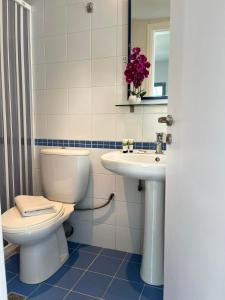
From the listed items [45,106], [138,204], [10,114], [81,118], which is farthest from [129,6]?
[138,204]

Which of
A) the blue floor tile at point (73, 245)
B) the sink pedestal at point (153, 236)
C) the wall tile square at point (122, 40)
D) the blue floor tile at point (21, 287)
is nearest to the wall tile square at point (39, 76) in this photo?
the wall tile square at point (122, 40)

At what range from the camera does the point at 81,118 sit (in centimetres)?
185

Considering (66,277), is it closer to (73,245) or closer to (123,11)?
(73,245)

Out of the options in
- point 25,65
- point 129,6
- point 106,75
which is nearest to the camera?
point 129,6

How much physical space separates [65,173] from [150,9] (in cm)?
129

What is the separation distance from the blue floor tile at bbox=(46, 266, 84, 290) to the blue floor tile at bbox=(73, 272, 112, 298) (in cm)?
5

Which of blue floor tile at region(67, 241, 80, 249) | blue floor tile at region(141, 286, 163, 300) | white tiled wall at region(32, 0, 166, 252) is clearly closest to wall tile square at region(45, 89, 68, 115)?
white tiled wall at region(32, 0, 166, 252)

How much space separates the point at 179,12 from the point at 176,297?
1040 mm

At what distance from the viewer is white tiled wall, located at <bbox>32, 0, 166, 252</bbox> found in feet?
5.58

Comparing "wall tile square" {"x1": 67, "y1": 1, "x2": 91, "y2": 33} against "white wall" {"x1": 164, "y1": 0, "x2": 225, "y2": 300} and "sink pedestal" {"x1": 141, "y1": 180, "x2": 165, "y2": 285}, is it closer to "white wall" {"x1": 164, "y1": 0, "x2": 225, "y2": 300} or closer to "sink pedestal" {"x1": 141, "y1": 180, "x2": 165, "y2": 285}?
"white wall" {"x1": 164, "y1": 0, "x2": 225, "y2": 300}

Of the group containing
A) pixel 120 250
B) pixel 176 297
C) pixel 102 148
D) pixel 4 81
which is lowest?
pixel 120 250

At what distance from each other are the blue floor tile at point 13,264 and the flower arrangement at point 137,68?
4.92ft

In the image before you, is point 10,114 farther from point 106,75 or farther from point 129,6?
point 129,6

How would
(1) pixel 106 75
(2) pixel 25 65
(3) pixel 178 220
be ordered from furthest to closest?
(2) pixel 25 65
(1) pixel 106 75
(3) pixel 178 220
